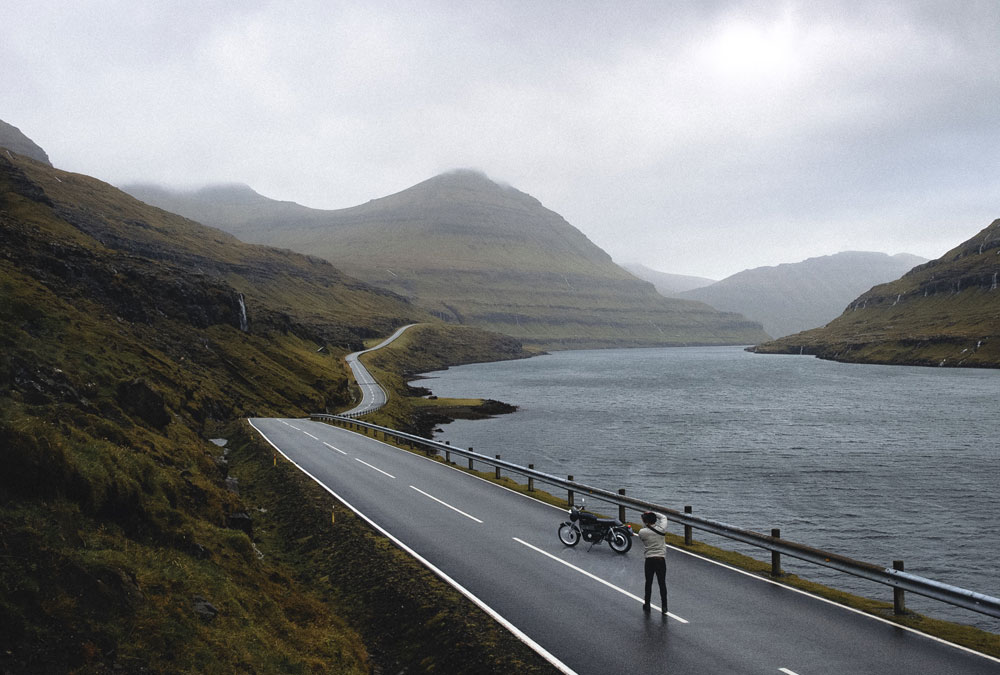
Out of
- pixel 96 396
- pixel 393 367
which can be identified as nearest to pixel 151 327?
pixel 96 396

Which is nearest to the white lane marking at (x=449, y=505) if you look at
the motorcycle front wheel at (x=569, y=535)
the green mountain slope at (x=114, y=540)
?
the motorcycle front wheel at (x=569, y=535)

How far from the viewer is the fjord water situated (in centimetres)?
2878

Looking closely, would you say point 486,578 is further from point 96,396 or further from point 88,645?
point 96,396

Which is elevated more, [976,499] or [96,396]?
[96,396]

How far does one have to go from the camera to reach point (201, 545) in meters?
14.3

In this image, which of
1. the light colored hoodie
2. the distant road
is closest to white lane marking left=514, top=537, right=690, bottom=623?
the light colored hoodie

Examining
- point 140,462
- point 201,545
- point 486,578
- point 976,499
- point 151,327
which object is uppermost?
point 151,327

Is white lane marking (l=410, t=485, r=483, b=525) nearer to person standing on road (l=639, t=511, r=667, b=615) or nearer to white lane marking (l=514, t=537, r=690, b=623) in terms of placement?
white lane marking (l=514, t=537, r=690, b=623)

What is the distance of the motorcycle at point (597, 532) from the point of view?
60.7 feet

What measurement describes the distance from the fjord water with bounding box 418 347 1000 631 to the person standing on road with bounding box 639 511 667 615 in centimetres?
1464

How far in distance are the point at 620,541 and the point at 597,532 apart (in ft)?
2.49

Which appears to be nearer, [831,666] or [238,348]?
[831,666]

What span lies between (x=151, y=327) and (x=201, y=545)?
55.5 metres

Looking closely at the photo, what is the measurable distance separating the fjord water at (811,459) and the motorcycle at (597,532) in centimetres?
1124
